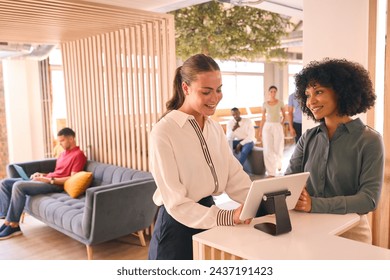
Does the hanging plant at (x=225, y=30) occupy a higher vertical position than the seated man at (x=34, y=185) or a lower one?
higher

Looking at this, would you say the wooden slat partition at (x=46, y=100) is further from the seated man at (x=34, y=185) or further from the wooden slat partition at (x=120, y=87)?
the seated man at (x=34, y=185)

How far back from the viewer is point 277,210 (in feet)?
4.84

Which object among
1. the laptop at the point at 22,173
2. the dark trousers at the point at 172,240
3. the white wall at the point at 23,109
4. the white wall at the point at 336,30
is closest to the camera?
the dark trousers at the point at 172,240

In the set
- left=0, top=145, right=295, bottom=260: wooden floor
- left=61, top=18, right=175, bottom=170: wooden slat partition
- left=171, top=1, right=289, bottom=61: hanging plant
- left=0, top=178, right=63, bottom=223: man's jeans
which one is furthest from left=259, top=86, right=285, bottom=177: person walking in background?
left=0, top=178, right=63, bottom=223: man's jeans

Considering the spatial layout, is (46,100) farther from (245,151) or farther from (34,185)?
(245,151)

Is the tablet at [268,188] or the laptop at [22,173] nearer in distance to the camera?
the tablet at [268,188]

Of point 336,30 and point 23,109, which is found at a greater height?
point 336,30

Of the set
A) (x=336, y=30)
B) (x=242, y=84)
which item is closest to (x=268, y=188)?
(x=336, y=30)

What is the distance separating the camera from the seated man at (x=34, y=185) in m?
4.21

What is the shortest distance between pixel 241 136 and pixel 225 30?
205cm

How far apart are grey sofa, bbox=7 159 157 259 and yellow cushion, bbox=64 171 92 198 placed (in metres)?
0.07

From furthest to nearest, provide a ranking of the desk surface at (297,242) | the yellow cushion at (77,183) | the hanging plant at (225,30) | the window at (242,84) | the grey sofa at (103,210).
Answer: the window at (242,84), the hanging plant at (225,30), the yellow cushion at (77,183), the grey sofa at (103,210), the desk surface at (297,242)

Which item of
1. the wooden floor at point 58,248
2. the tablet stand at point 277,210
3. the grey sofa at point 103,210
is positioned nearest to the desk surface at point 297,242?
the tablet stand at point 277,210
